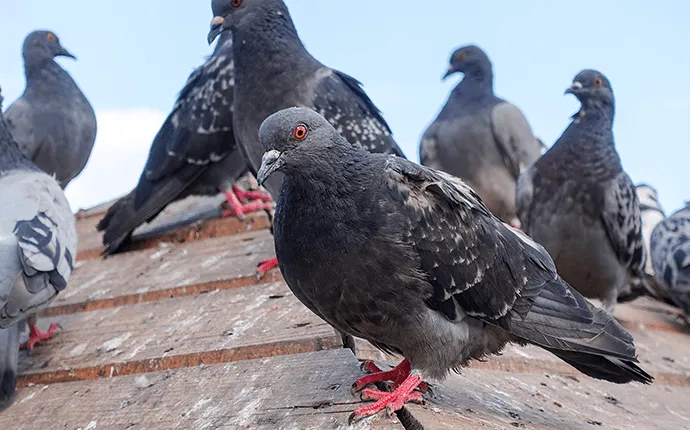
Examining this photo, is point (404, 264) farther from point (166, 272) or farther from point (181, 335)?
point (166, 272)

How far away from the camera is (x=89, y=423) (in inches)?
130

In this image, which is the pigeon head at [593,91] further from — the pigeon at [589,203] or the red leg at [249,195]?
the red leg at [249,195]

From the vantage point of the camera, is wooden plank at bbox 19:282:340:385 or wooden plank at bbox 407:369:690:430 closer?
wooden plank at bbox 407:369:690:430

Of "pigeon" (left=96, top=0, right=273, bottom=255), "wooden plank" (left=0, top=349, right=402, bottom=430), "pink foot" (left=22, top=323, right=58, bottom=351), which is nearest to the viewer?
"wooden plank" (left=0, top=349, right=402, bottom=430)

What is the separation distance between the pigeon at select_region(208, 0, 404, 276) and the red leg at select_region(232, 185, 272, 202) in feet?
2.86

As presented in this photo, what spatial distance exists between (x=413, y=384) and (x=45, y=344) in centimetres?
252

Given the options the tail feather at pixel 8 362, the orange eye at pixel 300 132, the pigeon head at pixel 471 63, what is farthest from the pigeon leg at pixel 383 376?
the pigeon head at pixel 471 63

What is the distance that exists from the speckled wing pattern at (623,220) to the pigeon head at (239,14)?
3167 mm

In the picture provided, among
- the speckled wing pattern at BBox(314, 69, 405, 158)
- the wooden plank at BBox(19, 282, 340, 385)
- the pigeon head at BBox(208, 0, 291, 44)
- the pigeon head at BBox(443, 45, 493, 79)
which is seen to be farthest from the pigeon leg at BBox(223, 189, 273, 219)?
the pigeon head at BBox(443, 45, 493, 79)

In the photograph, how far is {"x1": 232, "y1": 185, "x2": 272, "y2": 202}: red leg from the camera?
681cm

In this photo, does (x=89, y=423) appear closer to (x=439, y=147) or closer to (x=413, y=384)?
(x=413, y=384)

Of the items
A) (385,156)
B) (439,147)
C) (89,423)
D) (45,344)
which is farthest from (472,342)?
(439,147)

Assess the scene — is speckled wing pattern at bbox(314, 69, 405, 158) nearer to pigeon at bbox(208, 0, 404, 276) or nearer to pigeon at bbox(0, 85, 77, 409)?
pigeon at bbox(208, 0, 404, 276)

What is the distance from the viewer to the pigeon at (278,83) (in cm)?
555
